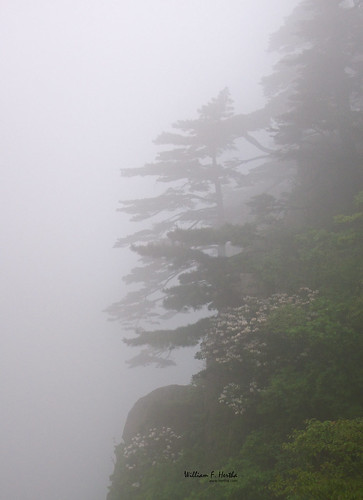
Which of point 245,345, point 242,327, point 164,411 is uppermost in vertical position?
point 242,327

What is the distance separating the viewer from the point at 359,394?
671cm

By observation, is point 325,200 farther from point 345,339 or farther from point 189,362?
point 189,362

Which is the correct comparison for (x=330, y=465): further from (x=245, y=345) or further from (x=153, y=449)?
(x=153, y=449)

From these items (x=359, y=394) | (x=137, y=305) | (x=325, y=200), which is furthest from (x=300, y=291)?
(x=137, y=305)

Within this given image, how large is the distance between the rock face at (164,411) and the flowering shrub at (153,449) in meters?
0.41

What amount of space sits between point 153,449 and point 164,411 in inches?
71.8

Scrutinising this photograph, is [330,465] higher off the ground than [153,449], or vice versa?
[330,465]

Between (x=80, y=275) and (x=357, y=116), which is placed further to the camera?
(x=80, y=275)

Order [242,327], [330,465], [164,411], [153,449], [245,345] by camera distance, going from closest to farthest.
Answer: [330,465] → [245,345] → [242,327] → [153,449] → [164,411]

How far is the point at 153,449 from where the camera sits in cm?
1091

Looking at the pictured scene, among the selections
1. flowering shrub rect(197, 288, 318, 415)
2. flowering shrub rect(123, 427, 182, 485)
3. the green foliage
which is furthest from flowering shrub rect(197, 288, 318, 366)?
flowering shrub rect(123, 427, 182, 485)

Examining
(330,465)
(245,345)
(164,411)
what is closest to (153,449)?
(164,411)

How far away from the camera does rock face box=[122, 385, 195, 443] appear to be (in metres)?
11.7

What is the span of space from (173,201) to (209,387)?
10.5 meters
